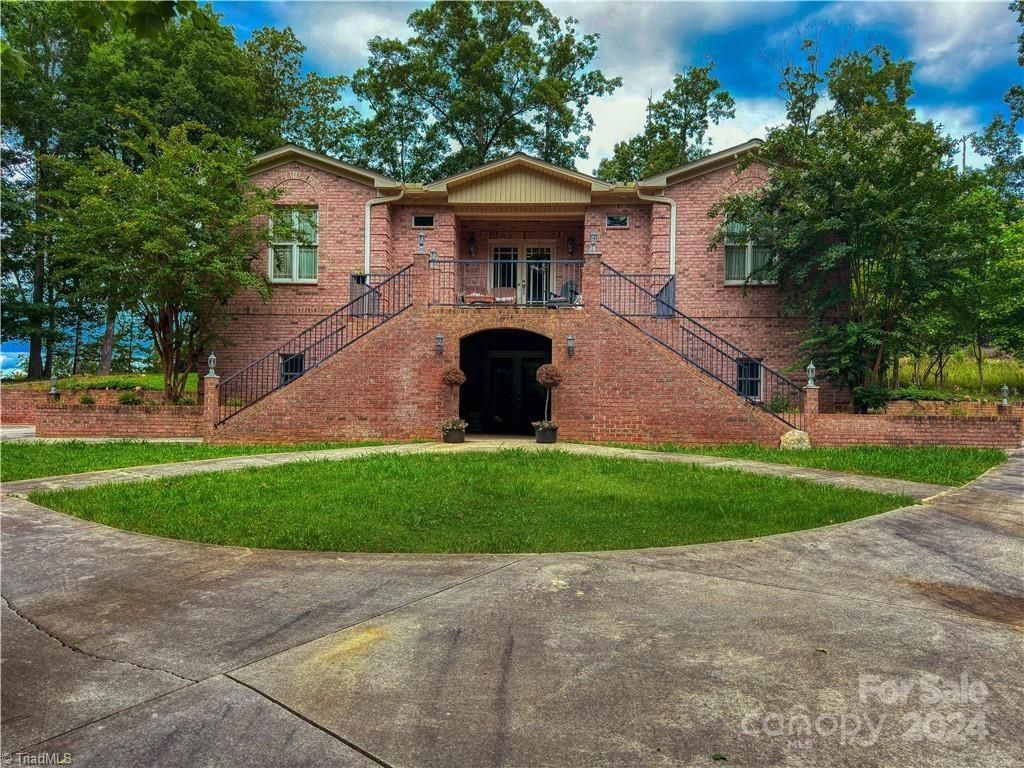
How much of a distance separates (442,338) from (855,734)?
12046mm

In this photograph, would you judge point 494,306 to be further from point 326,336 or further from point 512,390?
point 326,336

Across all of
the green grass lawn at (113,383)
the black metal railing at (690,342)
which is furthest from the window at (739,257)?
the green grass lawn at (113,383)

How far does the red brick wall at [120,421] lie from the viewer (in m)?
14.0

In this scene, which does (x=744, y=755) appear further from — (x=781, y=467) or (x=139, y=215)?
(x=139, y=215)

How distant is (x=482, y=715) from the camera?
241 cm

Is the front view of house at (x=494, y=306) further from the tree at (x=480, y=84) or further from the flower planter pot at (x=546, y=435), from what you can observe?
the tree at (x=480, y=84)

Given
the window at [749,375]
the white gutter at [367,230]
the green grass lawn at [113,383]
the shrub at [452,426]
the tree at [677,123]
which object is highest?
the tree at [677,123]

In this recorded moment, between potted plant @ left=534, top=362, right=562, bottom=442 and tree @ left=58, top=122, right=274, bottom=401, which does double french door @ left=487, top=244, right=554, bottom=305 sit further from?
tree @ left=58, top=122, right=274, bottom=401

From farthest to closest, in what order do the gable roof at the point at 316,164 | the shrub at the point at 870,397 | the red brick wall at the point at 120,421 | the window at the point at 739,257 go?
the gable roof at the point at 316,164
the window at the point at 739,257
the red brick wall at the point at 120,421
the shrub at the point at 870,397

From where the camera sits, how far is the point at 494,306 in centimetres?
1455

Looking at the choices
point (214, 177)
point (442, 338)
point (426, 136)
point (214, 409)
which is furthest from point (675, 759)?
point (426, 136)

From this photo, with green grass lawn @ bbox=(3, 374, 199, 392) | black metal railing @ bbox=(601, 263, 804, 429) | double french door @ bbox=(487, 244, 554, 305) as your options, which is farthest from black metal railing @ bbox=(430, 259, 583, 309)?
green grass lawn @ bbox=(3, 374, 199, 392)

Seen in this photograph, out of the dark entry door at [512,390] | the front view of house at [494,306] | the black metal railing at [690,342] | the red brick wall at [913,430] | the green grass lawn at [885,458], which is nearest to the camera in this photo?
the green grass lawn at [885,458]

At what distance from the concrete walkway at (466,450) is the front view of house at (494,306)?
60.9 inches
